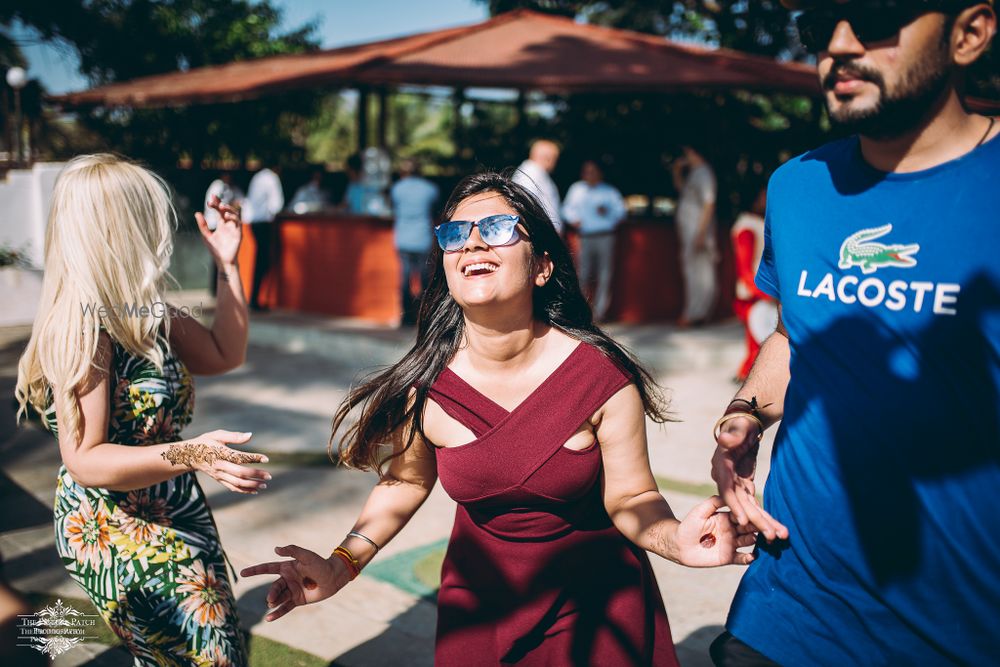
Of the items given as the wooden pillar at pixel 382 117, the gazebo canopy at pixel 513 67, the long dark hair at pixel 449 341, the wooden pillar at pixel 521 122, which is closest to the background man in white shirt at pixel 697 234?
the gazebo canopy at pixel 513 67

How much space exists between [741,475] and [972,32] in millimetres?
948

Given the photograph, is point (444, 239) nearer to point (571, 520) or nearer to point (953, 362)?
A: point (571, 520)

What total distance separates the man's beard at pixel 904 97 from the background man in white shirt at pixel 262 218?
1071 centimetres

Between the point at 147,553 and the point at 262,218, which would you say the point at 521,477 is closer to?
the point at 147,553

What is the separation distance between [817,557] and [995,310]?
588 millimetres

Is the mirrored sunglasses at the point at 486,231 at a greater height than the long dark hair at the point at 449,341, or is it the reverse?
the mirrored sunglasses at the point at 486,231

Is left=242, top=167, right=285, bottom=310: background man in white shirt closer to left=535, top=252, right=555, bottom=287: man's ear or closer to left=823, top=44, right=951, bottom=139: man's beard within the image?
left=535, top=252, right=555, bottom=287: man's ear

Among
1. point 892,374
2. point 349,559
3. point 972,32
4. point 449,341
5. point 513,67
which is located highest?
point 513,67

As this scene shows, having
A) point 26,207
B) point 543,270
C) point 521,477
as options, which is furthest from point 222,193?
point 521,477

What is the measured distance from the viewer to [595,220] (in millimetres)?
10320

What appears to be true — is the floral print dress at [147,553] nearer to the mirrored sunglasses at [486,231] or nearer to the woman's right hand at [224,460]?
the woman's right hand at [224,460]

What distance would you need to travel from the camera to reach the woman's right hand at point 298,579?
7.16 ft

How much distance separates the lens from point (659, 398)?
258 centimetres

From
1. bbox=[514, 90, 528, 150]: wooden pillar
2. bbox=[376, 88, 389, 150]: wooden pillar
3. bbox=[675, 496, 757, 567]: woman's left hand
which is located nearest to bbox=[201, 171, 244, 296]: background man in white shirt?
bbox=[376, 88, 389, 150]: wooden pillar
